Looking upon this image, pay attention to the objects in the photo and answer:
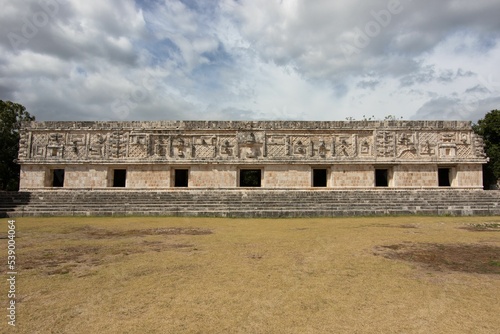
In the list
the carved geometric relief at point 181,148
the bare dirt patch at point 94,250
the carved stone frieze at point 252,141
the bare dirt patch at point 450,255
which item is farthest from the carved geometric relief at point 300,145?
the bare dirt patch at point 450,255

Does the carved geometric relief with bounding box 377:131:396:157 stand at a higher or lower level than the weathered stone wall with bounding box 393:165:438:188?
higher

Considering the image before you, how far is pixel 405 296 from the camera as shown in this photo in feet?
12.0

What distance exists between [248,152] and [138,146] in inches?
249

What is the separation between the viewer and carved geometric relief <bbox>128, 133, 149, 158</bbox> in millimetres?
17797

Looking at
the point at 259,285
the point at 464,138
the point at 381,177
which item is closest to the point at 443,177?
the point at 381,177

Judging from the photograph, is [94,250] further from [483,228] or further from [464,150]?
[464,150]

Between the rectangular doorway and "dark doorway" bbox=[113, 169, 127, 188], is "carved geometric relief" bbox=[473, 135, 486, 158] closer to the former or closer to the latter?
the rectangular doorway

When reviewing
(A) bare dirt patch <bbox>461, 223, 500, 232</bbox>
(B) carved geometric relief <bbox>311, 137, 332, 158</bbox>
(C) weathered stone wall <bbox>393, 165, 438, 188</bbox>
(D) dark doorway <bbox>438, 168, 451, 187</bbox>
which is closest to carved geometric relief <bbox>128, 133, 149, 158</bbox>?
(B) carved geometric relief <bbox>311, 137, 332, 158</bbox>

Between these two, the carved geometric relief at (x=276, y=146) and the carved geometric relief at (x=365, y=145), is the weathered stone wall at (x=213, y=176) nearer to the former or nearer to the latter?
the carved geometric relief at (x=276, y=146)

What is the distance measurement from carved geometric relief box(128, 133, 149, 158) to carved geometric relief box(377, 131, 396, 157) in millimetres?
13416

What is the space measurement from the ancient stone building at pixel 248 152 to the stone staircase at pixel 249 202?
999 millimetres

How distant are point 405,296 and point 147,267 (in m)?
3.66

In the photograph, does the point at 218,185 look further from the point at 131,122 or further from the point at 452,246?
the point at 452,246

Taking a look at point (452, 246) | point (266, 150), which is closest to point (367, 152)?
point (266, 150)
